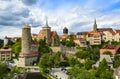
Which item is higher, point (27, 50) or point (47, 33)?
point (47, 33)

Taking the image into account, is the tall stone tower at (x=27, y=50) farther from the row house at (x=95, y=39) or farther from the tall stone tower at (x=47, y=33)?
the row house at (x=95, y=39)

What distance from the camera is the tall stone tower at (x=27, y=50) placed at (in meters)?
82.2

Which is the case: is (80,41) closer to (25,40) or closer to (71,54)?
(71,54)

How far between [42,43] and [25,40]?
29.4 ft

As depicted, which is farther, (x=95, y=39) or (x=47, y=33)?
(x=95, y=39)

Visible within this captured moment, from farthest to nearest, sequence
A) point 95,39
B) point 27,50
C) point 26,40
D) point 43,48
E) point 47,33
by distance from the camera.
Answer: point 95,39 → point 47,33 → point 43,48 → point 26,40 → point 27,50

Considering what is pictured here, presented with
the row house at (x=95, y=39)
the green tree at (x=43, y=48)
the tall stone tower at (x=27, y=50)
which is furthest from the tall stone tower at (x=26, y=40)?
the row house at (x=95, y=39)

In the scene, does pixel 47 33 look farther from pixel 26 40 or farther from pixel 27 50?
pixel 27 50

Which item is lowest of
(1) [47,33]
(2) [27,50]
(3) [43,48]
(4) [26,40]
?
(2) [27,50]

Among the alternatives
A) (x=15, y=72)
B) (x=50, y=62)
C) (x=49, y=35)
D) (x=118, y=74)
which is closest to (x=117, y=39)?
(x=49, y=35)

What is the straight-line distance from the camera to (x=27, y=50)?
84938 mm

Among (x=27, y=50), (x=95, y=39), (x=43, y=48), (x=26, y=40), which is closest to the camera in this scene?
(x=27, y=50)

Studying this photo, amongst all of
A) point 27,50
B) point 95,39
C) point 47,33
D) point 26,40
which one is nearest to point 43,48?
point 27,50

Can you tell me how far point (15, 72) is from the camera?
5953 centimetres
